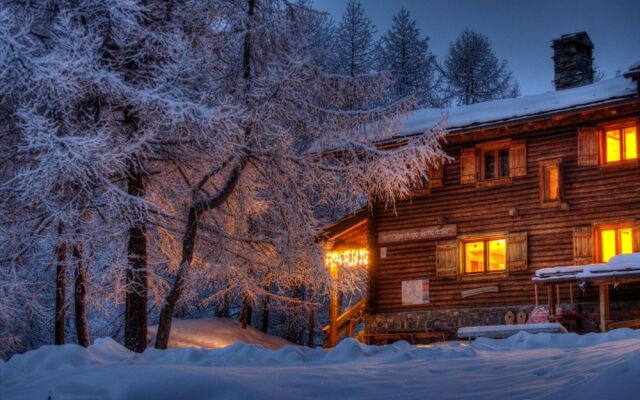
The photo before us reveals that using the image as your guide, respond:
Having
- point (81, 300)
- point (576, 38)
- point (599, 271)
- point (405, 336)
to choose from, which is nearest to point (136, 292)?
point (81, 300)

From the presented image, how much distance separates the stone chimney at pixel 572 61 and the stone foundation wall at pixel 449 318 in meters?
8.14

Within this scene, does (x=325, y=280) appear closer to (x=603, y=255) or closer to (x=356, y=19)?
(x=603, y=255)

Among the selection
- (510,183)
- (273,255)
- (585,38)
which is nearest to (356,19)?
(585,38)

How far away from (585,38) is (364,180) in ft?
42.4

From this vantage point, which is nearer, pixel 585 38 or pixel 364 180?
pixel 364 180

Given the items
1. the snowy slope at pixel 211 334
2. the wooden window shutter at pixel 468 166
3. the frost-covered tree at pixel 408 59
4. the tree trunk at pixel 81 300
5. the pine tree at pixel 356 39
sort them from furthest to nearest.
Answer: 1. the frost-covered tree at pixel 408 59
2. the pine tree at pixel 356 39
3. the snowy slope at pixel 211 334
4. the wooden window shutter at pixel 468 166
5. the tree trunk at pixel 81 300

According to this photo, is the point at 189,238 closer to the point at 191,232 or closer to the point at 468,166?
the point at 191,232

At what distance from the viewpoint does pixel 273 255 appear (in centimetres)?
1662

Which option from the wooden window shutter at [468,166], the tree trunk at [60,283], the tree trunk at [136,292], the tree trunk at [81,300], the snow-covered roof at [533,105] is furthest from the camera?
the wooden window shutter at [468,166]

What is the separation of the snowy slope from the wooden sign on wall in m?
5.62

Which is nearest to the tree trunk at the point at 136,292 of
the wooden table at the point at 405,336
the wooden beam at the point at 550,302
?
the wooden beam at the point at 550,302

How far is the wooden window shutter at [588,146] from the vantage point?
20.8m

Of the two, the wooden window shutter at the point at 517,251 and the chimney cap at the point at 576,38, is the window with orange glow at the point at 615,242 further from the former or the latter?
the chimney cap at the point at 576,38

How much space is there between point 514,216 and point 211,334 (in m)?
10.8
